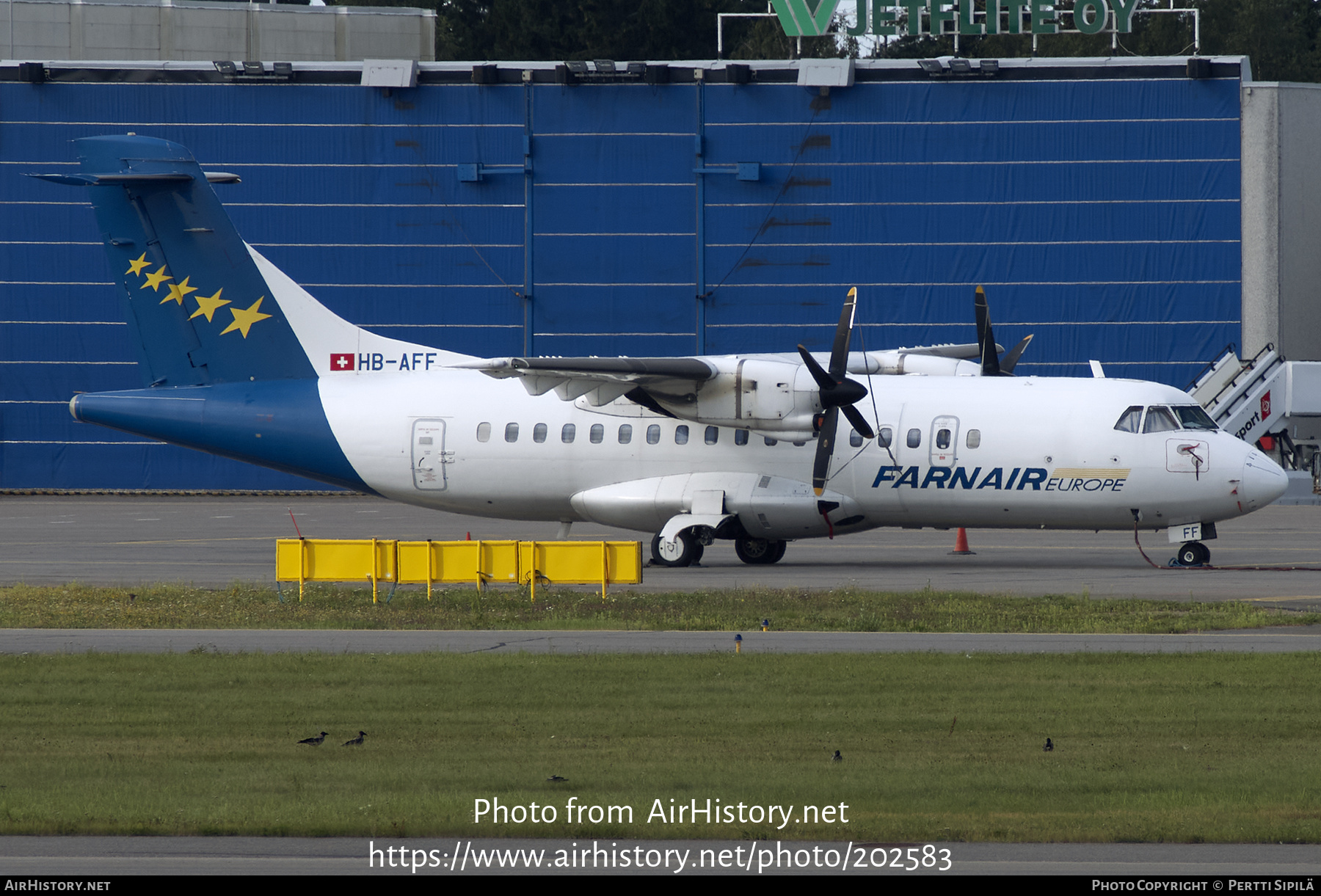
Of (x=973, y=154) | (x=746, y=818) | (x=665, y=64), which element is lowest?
(x=746, y=818)

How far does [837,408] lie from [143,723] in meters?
15.0

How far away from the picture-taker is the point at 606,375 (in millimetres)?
25797

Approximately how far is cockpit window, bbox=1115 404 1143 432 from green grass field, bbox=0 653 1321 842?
388 inches

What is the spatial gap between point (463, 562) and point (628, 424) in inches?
245

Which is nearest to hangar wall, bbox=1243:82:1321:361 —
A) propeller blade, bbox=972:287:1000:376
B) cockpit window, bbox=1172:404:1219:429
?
propeller blade, bbox=972:287:1000:376

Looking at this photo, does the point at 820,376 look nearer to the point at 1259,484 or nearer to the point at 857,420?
the point at 857,420

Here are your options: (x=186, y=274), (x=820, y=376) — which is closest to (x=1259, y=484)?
(x=820, y=376)

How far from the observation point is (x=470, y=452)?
1093 inches

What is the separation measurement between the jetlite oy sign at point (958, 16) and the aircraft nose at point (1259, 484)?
2956 centimetres

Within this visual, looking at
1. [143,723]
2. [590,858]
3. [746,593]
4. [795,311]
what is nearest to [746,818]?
[590,858]

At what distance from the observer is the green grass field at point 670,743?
948cm

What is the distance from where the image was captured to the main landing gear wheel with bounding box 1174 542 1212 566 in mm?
26094

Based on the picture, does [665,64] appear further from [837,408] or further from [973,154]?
[837,408]

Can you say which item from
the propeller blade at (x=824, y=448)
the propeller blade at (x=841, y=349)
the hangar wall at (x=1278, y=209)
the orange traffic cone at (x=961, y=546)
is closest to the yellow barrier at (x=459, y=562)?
the propeller blade at (x=824, y=448)
